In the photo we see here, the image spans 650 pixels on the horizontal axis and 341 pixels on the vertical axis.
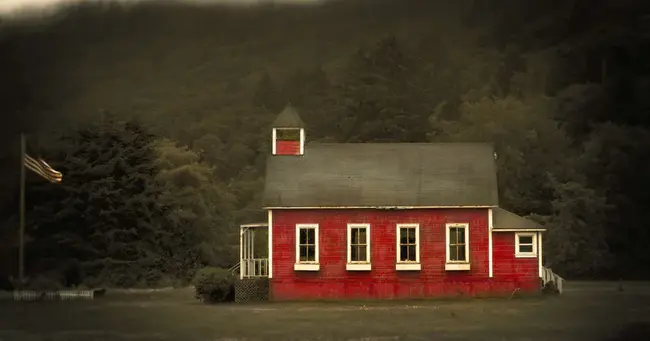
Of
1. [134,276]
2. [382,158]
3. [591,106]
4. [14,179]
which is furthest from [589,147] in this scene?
[14,179]

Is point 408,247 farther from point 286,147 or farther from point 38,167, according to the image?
point 38,167

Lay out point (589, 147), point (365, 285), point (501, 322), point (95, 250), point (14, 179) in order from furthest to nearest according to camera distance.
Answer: point (589, 147)
point (95, 250)
point (14, 179)
point (365, 285)
point (501, 322)

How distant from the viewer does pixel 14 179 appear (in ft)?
158

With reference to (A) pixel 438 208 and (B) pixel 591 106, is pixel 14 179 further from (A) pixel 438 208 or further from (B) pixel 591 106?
(B) pixel 591 106

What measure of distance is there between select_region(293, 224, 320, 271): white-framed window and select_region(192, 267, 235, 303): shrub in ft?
9.30

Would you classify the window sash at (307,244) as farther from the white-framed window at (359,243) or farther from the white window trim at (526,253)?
the white window trim at (526,253)

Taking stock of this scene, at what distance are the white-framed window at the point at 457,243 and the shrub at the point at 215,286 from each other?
8.16 metres

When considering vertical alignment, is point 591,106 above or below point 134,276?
above

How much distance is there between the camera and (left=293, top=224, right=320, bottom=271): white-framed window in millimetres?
37969

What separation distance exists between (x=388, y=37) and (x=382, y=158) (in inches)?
1917

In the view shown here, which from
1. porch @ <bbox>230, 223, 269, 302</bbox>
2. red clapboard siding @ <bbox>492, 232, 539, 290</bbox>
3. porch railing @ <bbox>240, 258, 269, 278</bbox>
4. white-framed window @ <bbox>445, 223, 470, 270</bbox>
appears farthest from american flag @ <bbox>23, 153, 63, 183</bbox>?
red clapboard siding @ <bbox>492, 232, 539, 290</bbox>

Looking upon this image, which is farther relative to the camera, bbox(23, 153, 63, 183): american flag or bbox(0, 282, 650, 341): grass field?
bbox(23, 153, 63, 183): american flag

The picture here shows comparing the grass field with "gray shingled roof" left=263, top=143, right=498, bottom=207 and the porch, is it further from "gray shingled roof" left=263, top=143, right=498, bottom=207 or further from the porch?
"gray shingled roof" left=263, top=143, right=498, bottom=207

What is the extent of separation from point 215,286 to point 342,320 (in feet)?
35.9
